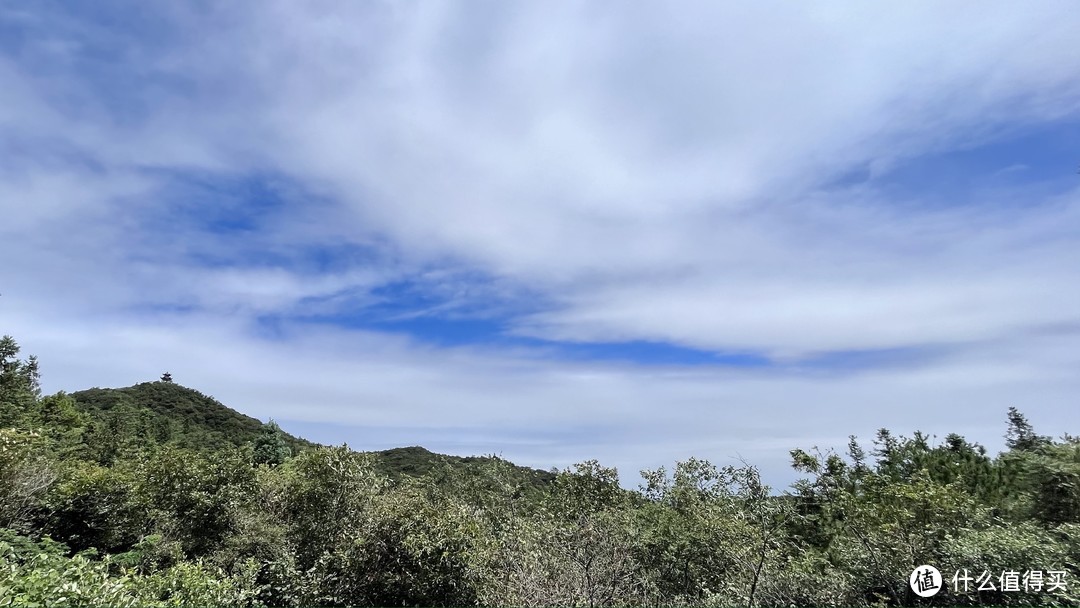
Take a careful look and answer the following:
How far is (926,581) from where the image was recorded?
8.59 meters

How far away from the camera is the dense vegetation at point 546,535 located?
8.80 metres

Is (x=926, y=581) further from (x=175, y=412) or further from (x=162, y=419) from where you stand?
(x=175, y=412)

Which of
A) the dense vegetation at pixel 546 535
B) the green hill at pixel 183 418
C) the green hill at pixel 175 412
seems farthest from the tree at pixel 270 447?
the dense vegetation at pixel 546 535

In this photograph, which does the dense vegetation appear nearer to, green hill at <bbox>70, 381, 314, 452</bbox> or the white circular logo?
the white circular logo

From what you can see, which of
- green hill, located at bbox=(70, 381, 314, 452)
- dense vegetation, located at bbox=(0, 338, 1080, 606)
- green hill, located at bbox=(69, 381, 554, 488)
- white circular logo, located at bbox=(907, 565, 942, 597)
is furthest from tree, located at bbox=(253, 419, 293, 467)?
white circular logo, located at bbox=(907, 565, 942, 597)

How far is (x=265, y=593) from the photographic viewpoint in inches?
409

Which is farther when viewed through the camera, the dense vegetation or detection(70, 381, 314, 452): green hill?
detection(70, 381, 314, 452): green hill

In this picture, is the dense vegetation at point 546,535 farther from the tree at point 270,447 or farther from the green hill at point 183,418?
the green hill at point 183,418

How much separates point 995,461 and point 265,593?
23.5 metres

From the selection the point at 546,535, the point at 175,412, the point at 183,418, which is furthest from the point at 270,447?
the point at 175,412

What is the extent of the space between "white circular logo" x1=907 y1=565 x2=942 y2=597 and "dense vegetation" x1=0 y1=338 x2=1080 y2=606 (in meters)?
0.16

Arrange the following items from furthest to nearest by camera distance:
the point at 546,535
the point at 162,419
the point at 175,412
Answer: the point at 175,412
the point at 162,419
the point at 546,535

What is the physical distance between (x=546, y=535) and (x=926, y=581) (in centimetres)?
672

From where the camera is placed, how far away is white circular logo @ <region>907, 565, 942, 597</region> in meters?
8.53
